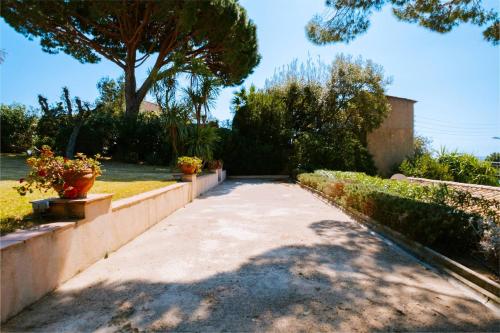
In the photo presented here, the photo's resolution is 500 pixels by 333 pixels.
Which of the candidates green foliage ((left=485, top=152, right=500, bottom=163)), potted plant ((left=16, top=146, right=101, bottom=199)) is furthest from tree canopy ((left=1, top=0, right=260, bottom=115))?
green foliage ((left=485, top=152, right=500, bottom=163))

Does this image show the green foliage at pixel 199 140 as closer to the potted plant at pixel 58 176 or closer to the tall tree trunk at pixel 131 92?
the potted plant at pixel 58 176

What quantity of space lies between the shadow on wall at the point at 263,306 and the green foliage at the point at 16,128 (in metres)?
20.4

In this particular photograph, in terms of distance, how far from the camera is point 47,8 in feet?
52.2

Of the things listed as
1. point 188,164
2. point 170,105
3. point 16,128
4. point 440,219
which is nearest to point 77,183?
point 440,219

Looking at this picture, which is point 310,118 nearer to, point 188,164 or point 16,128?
point 188,164

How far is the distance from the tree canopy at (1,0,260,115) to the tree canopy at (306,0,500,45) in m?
8.60

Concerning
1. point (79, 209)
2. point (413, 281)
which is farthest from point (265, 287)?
point (79, 209)

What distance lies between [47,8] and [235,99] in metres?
11.0

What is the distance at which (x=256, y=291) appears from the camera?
3102 millimetres

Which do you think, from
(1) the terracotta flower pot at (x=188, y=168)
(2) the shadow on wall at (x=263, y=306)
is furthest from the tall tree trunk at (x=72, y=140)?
(2) the shadow on wall at (x=263, y=306)

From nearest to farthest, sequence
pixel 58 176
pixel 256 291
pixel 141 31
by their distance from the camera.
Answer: pixel 256 291, pixel 58 176, pixel 141 31

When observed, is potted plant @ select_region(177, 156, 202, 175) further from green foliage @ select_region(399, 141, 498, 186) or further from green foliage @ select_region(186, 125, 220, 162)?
green foliage @ select_region(399, 141, 498, 186)

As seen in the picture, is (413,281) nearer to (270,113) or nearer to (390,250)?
(390,250)

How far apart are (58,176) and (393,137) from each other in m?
23.0
